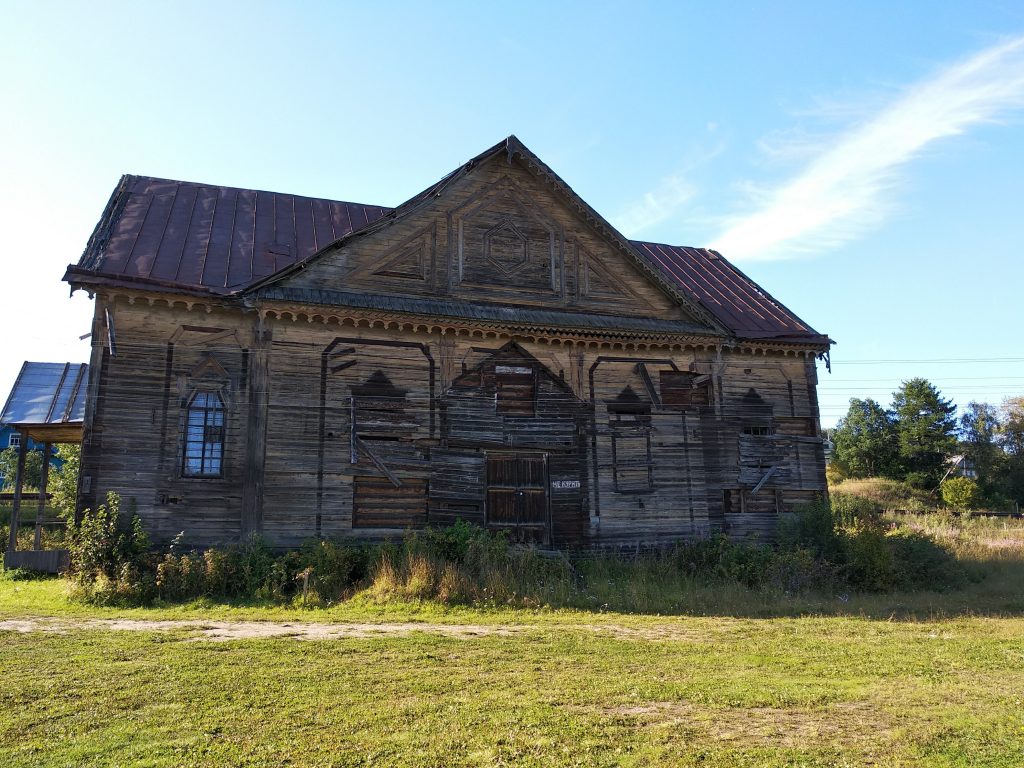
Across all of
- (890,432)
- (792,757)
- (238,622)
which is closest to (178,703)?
(238,622)

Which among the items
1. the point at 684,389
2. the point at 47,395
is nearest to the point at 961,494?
the point at 684,389

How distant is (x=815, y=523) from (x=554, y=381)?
739 cm

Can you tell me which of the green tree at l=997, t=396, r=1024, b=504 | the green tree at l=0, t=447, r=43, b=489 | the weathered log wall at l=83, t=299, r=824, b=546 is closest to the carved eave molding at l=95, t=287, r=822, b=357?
the weathered log wall at l=83, t=299, r=824, b=546

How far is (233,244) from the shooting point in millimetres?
17891

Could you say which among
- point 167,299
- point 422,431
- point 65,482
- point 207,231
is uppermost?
point 207,231

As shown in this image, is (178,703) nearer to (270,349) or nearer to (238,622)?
(238,622)

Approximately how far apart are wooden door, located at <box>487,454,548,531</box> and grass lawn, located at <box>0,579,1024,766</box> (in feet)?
20.5

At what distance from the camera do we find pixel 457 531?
15.0 m

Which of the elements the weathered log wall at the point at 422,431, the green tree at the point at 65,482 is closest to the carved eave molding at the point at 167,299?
the weathered log wall at the point at 422,431

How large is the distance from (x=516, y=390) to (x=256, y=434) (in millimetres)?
6037

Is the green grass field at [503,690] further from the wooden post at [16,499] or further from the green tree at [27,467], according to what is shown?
the green tree at [27,467]

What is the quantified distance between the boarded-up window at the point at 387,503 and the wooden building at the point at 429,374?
5 centimetres

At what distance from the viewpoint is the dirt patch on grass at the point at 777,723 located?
595 cm

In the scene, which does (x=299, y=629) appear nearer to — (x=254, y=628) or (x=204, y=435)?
(x=254, y=628)
